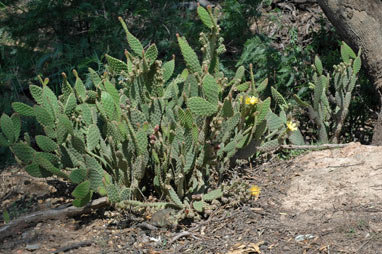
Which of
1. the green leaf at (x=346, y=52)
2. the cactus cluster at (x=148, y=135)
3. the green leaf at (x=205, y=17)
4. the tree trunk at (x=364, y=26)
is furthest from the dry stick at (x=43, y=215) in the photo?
the tree trunk at (x=364, y=26)

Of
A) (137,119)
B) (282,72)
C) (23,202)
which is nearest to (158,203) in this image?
(137,119)

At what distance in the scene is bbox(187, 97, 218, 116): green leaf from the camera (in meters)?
3.25

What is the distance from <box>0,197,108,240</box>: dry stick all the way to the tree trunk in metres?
2.29

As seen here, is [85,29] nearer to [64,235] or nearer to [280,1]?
[280,1]

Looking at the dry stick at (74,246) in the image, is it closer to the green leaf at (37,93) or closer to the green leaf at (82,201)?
the green leaf at (82,201)

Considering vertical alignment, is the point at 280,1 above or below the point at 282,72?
above

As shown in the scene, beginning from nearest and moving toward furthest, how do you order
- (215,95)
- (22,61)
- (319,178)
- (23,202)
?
(215,95), (319,178), (23,202), (22,61)

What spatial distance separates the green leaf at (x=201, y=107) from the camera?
3.25 metres

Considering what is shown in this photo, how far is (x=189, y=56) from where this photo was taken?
362 centimetres

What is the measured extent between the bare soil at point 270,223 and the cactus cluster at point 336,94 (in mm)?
474

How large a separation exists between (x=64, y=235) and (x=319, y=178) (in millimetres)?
1703

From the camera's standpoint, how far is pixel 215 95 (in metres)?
3.34

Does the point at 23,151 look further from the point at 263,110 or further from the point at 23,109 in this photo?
the point at 263,110

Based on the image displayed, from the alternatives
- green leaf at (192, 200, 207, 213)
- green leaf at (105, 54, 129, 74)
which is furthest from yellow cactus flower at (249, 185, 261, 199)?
green leaf at (105, 54, 129, 74)
